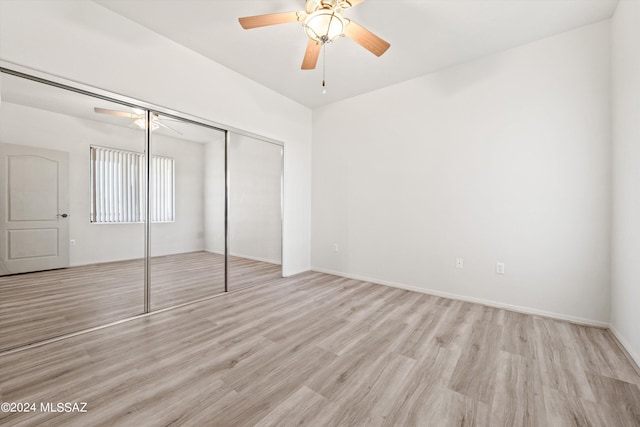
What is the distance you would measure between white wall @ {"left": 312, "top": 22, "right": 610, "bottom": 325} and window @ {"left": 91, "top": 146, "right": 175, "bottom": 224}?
8.70 feet

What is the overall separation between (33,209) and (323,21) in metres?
2.85

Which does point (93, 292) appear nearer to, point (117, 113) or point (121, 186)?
point (121, 186)

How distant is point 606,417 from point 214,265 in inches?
142

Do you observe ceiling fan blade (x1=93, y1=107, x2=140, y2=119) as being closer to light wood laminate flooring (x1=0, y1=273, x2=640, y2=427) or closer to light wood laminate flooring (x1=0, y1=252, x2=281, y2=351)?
light wood laminate flooring (x1=0, y1=252, x2=281, y2=351)

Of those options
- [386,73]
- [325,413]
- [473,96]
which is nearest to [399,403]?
[325,413]

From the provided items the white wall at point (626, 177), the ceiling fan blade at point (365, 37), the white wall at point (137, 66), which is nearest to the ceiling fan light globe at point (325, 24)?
the ceiling fan blade at point (365, 37)

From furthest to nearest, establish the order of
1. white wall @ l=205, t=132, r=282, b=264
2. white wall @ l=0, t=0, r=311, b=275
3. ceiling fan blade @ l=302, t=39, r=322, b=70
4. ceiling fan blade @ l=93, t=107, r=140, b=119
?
white wall @ l=205, t=132, r=282, b=264 < ceiling fan blade @ l=93, t=107, r=140, b=119 < ceiling fan blade @ l=302, t=39, r=322, b=70 < white wall @ l=0, t=0, r=311, b=275

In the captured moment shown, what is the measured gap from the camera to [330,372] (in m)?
1.74

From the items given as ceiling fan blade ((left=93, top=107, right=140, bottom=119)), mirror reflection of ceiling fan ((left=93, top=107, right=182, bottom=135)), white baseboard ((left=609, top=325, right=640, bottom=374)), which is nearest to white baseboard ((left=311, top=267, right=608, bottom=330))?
white baseboard ((left=609, top=325, right=640, bottom=374))

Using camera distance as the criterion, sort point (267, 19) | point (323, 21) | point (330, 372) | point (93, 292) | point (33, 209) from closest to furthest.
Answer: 1. point (330, 372)
2. point (323, 21)
3. point (267, 19)
4. point (33, 209)
5. point (93, 292)


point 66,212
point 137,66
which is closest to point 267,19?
point 137,66

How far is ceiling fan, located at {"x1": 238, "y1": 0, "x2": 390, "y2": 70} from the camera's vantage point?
191cm

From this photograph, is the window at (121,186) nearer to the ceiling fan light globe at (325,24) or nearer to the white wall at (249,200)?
the white wall at (249,200)

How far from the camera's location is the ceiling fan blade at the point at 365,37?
6.83ft
